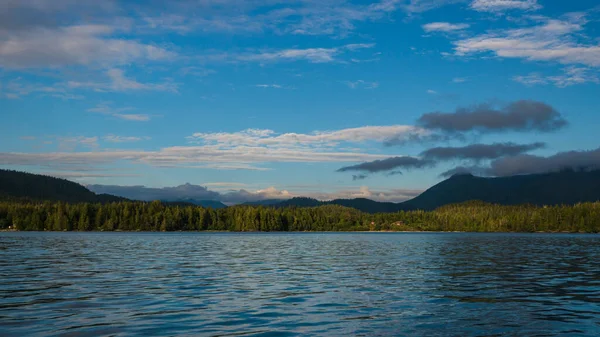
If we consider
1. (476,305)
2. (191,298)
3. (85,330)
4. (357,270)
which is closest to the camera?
(85,330)

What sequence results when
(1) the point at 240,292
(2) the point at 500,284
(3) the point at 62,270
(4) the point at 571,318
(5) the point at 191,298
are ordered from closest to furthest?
(4) the point at 571,318
(5) the point at 191,298
(1) the point at 240,292
(2) the point at 500,284
(3) the point at 62,270

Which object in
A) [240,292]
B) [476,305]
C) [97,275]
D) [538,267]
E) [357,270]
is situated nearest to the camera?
[476,305]

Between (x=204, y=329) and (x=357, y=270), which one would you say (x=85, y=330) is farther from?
(x=357, y=270)

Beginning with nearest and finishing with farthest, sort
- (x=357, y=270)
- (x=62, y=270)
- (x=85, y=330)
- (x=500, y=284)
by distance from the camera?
1. (x=85, y=330)
2. (x=500, y=284)
3. (x=62, y=270)
4. (x=357, y=270)

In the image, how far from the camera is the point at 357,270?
5484cm

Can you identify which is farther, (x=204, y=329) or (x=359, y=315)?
(x=359, y=315)

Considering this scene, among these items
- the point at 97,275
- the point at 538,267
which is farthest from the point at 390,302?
the point at 538,267

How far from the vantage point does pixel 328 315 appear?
27891 millimetres

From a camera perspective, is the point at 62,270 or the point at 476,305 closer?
the point at 476,305

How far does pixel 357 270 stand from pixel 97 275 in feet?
83.5

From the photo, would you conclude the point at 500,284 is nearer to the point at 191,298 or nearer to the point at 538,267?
the point at 538,267

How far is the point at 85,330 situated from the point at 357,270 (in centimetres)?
3535

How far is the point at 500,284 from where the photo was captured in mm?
42406

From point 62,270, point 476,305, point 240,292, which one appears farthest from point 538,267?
point 62,270
